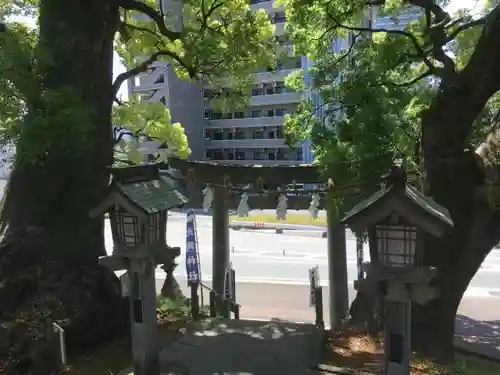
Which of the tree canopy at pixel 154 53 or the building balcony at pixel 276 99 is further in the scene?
the building balcony at pixel 276 99

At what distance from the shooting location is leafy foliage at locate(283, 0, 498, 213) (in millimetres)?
7570

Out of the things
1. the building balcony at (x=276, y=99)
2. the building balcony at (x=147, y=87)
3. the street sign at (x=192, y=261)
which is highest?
the building balcony at (x=147, y=87)

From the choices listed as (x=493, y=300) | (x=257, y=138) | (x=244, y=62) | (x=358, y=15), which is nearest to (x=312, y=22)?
(x=358, y=15)

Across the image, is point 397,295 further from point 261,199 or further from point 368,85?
point 261,199

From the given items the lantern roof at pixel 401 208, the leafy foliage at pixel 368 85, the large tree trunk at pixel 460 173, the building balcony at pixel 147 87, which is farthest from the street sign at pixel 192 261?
the building balcony at pixel 147 87

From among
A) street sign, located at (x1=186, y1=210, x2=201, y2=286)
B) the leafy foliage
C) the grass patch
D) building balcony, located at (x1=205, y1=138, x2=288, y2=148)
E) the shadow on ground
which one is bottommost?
the shadow on ground

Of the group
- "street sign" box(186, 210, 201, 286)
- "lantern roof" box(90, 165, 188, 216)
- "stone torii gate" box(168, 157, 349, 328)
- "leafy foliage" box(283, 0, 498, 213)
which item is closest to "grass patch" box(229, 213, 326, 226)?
"stone torii gate" box(168, 157, 349, 328)

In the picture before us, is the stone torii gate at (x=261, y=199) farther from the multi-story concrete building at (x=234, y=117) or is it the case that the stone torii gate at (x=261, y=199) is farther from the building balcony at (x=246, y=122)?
the building balcony at (x=246, y=122)

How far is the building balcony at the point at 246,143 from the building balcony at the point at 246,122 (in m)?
1.18

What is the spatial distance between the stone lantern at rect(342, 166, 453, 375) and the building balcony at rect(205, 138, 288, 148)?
2947 cm

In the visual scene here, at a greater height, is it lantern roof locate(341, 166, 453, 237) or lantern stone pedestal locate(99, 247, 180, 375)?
lantern roof locate(341, 166, 453, 237)

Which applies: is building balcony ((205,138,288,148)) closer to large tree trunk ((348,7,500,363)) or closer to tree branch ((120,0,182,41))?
tree branch ((120,0,182,41))

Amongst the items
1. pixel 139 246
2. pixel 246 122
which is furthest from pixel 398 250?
pixel 246 122

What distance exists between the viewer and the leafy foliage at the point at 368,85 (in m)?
7.57
